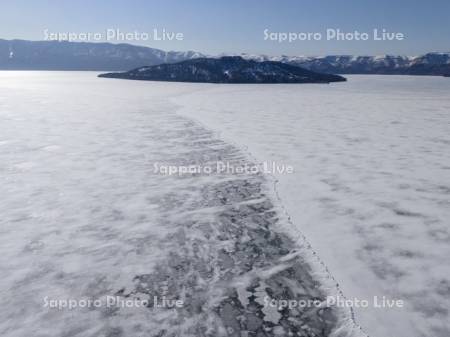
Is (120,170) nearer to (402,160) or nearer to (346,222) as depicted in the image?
(346,222)

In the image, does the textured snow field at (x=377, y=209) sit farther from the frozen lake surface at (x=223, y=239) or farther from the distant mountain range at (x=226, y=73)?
the distant mountain range at (x=226, y=73)

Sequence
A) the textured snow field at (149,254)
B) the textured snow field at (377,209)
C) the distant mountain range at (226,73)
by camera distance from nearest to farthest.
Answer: the textured snow field at (149,254) → the textured snow field at (377,209) → the distant mountain range at (226,73)

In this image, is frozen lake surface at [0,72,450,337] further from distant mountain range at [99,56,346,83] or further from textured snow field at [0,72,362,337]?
distant mountain range at [99,56,346,83]

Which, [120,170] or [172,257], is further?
[120,170]

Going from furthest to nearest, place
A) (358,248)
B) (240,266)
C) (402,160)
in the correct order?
(402,160), (358,248), (240,266)

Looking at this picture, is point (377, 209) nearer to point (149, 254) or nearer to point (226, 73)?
point (149, 254)

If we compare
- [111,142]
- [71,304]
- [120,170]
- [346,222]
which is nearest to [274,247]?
[346,222]

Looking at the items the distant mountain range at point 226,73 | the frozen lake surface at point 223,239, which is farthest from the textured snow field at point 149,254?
the distant mountain range at point 226,73
